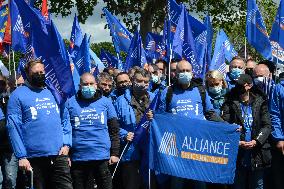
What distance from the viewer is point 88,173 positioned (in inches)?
324

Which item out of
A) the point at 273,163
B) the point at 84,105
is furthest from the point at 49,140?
the point at 273,163

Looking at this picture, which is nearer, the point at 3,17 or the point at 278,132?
the point at 278,132

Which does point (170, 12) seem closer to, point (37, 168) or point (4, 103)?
point (4, 103)

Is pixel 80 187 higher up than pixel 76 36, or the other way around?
pixel 76 36

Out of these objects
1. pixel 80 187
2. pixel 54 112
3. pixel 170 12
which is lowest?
pixel 80 187

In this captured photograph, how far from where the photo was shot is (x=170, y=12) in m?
11.5

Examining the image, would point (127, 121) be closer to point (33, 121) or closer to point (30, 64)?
point (33, 121)

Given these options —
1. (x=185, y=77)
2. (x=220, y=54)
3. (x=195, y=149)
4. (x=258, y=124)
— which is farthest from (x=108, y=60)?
(x=258, y=124)

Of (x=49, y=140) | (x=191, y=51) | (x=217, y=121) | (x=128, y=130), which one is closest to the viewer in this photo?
(x=49, y=140)

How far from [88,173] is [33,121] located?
1.24m

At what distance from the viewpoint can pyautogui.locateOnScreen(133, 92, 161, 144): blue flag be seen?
8320 millimetres

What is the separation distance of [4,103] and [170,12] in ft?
12.5

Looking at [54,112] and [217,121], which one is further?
[217,121]

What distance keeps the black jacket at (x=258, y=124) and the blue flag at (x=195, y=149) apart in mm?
180
